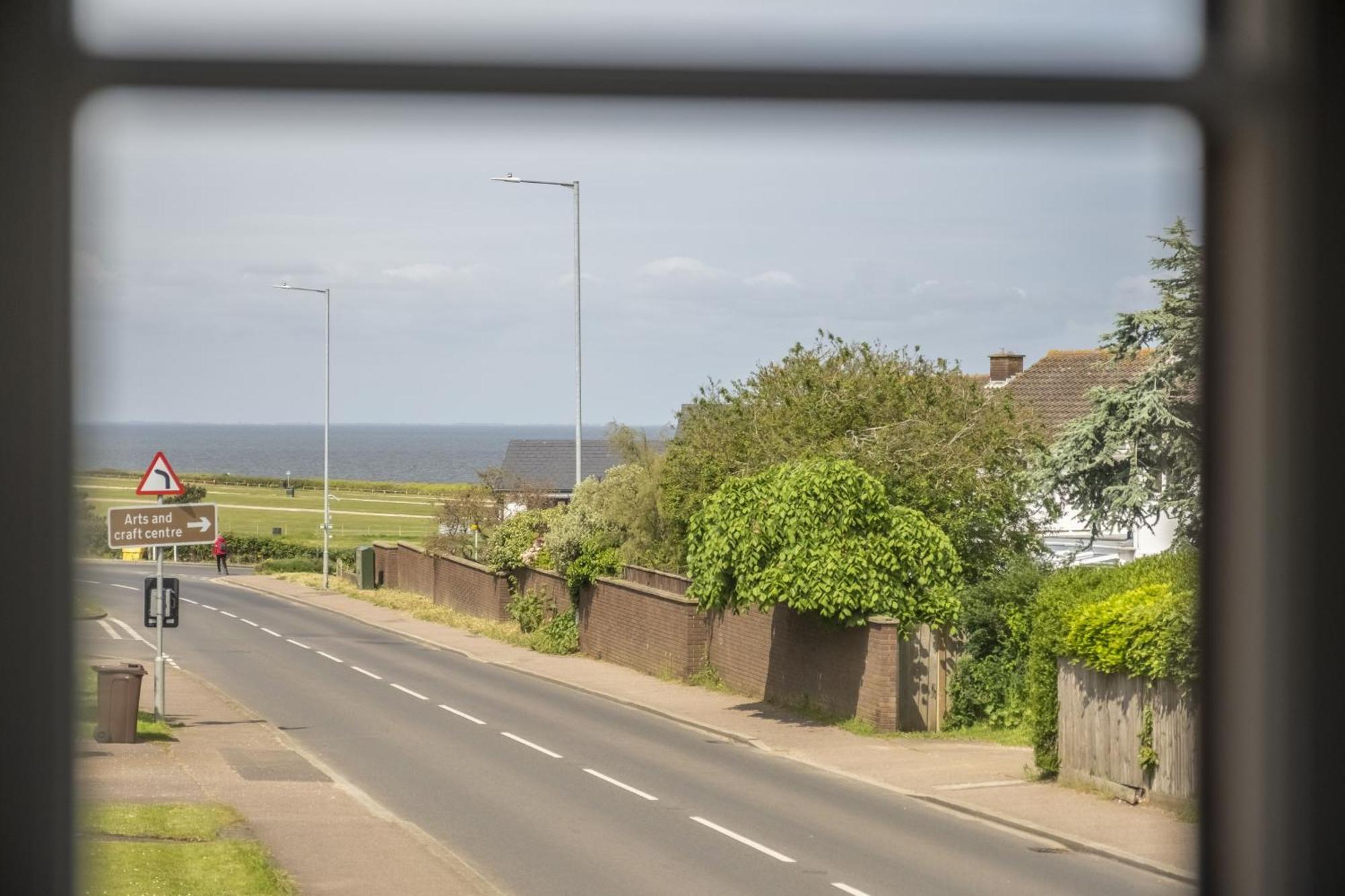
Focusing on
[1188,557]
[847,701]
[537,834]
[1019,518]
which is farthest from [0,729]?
[1019,518]

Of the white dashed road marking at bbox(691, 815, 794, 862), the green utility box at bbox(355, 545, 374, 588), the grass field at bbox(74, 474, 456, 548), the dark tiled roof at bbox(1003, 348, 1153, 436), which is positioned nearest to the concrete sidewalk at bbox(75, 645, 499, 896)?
the white dashed road marking at bbox(691, 815, 794, 862)

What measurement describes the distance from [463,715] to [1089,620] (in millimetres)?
9871

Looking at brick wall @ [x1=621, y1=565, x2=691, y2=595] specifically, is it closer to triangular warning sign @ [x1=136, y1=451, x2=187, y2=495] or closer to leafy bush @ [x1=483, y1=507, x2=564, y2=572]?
leafy bush @ [x1=483, y1=507, x2=564, y2=572]

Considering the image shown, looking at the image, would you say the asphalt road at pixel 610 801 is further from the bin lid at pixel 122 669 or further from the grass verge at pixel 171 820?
the bin lid at pixel 122 669

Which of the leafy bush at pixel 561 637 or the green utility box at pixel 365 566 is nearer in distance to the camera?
the leafy bush at pixel 561 637

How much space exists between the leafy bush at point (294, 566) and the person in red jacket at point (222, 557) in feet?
4.01

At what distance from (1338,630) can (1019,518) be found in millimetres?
17756

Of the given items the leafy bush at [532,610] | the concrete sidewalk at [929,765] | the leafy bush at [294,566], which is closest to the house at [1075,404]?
the concrete sidewalk at [929,765]

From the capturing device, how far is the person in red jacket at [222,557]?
162 feet

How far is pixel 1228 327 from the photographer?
259cm

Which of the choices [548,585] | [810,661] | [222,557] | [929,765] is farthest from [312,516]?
[929,765]

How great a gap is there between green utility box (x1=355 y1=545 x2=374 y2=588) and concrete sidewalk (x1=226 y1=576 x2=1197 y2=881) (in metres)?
17.7

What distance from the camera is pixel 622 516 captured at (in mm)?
27375

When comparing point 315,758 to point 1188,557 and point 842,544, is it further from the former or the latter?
point 1188,557
